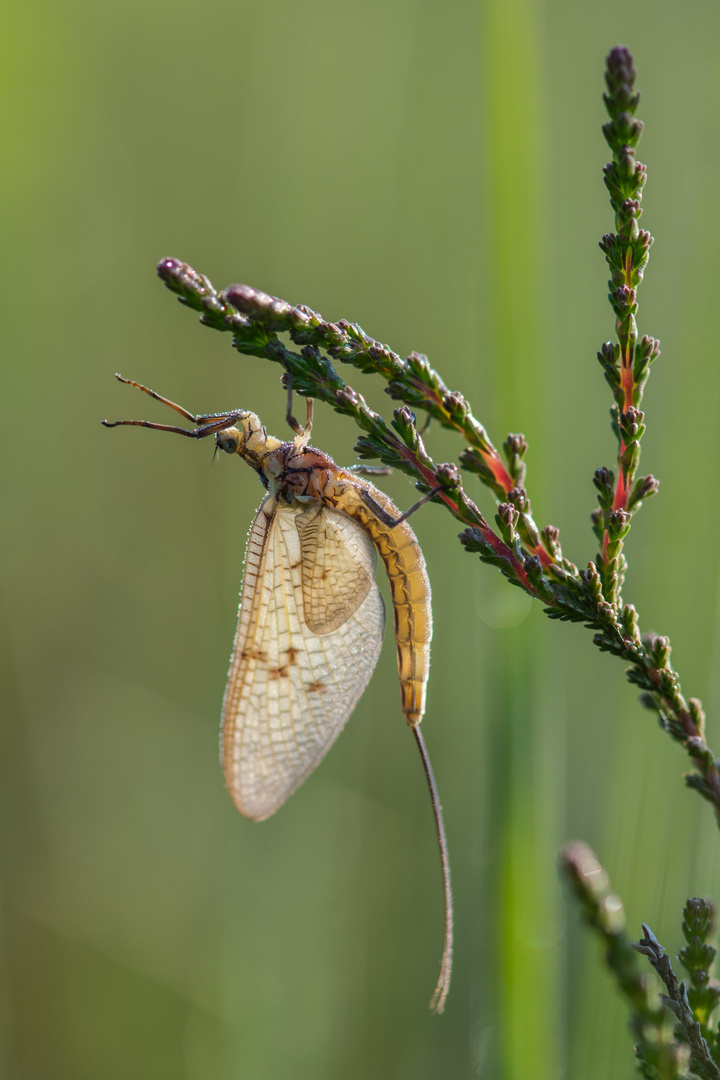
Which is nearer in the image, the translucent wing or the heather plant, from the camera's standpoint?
the heather plant

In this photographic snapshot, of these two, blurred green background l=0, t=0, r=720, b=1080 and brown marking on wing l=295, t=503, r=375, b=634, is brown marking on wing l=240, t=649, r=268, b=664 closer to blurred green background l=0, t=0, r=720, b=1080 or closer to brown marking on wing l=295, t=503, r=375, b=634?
brown marking on wing l=295, t=503, r=375, b=634

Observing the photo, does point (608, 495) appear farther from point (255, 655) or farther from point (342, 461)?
point (342, 461)

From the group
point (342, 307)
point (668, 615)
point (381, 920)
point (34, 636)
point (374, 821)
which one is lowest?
point (381, 920)

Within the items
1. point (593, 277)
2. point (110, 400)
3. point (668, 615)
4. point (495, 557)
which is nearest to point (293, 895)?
point (668, 615)

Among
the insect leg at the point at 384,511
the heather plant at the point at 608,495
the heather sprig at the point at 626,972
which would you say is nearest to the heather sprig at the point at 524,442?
the heather plant at the point at 608,495

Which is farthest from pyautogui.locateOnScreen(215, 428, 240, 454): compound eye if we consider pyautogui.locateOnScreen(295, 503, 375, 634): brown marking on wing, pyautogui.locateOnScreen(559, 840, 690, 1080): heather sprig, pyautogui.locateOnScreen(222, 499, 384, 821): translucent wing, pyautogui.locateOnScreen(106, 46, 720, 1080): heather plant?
pyautogui.locateOnScreen(559, 840, 690, 1080): heather sprig

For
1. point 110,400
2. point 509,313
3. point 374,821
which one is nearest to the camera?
point 509,313

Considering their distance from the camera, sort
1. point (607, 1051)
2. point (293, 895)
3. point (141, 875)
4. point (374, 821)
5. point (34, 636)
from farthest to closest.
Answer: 1. point (34, 636)
2. point (374, 821)
3. point (141, 875)
4. point (293, 895)
5. point (607, 1051)

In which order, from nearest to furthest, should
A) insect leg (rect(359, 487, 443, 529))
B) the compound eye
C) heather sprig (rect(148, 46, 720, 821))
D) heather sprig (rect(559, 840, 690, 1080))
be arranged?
1. heather sprig (rect(559, 840, 690, 1080))
2. heather sprig (rect(148, 46, 720, 821))
3. insect leg (rect(359, 487, 443, 529))
4. the compound eye

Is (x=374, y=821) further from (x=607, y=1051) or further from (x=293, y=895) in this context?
(x=607, y=1051)
